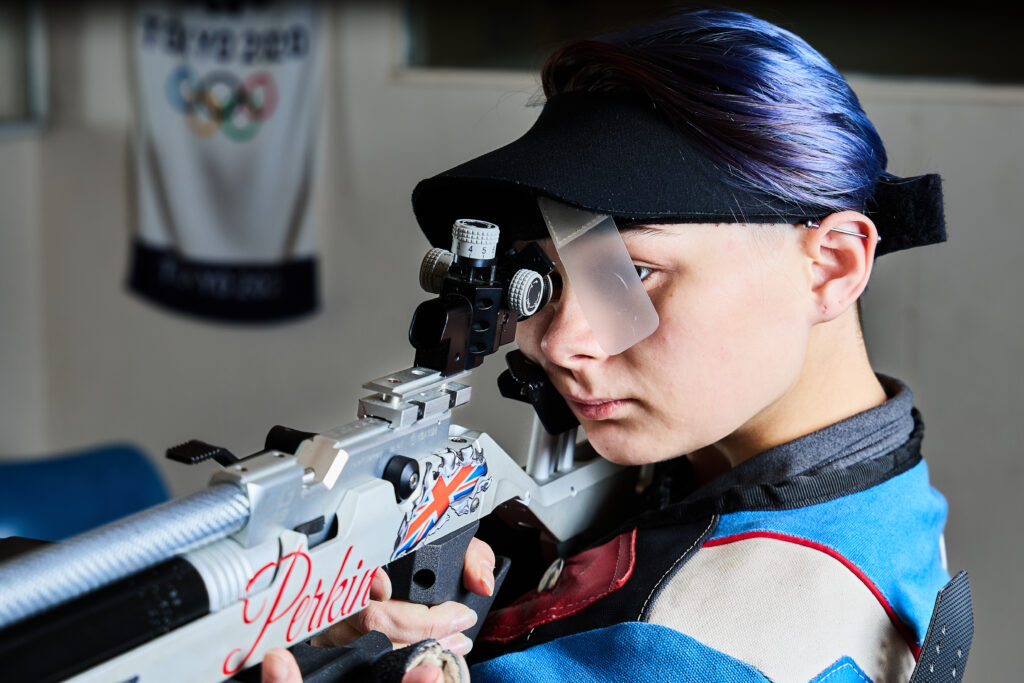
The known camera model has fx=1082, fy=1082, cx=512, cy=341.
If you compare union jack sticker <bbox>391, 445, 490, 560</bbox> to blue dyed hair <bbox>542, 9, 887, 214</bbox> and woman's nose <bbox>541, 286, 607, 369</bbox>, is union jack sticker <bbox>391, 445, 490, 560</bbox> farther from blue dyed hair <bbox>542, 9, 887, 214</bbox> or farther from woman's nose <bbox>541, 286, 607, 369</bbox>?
blue dyed hair <bbox>542, 9, 887, 214</bbox>

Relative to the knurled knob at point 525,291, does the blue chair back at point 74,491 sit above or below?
below

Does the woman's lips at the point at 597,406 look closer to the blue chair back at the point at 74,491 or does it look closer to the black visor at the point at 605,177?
the black visor at the point at 605,177

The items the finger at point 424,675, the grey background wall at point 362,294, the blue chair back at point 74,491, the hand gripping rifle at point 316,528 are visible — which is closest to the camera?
the hand gripping rifle at point 316,528

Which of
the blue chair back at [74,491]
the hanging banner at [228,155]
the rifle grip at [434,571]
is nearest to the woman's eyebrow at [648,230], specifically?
the rifle grip at [434,571]

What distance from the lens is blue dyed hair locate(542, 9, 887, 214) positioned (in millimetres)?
779

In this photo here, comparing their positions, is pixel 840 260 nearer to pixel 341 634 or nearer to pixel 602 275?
pixel 602 275

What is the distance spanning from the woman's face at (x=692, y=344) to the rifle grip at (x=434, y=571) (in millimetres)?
141

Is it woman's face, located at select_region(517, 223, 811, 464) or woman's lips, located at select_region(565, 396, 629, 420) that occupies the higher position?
woman's face, located at select_region(517, 223, 811, 464)

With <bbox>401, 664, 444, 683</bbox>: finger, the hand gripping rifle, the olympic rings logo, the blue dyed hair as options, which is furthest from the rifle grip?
the olympic rings logo

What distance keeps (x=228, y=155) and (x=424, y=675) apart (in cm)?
219

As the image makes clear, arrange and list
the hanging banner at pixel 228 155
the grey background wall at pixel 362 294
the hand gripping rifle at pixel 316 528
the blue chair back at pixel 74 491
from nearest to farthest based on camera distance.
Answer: the hand gripping rifle at pixel 316 528 → the grey background wall at pixel 362 294 → the blue chair back at pixel 74 491 → the hanging banner at pixel 228 155

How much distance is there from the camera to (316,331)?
2623 millimetres

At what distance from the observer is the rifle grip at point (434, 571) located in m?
0.78

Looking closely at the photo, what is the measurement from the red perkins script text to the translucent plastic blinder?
9.5 inches
